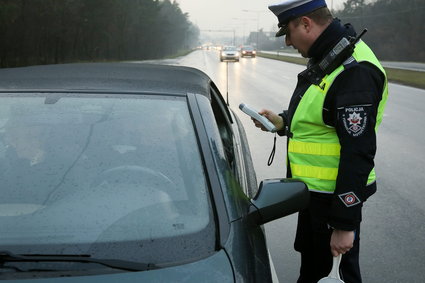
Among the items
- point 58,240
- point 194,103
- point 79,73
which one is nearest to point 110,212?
point 58,240


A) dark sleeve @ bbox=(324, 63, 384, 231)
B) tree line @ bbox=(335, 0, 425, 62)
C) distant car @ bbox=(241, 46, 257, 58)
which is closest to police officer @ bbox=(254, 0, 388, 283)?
dark sleeve @ bbox=(324, 63, 384, 231)

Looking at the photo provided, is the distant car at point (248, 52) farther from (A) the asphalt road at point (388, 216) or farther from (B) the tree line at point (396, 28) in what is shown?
(A) the asphalt road at point (388, 216)

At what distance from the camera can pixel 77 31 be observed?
45562mm

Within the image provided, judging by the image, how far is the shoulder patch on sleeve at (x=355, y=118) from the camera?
6.61 ft

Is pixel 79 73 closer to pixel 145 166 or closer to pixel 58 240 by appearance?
pixel 145 166

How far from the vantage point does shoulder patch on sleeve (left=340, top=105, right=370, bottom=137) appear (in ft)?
6.61

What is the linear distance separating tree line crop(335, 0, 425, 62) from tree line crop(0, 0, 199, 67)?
108 ft

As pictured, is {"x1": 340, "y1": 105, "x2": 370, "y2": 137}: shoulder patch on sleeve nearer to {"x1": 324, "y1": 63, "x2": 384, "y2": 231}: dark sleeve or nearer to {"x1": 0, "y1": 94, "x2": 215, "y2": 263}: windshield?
{"x1": 324, "y1": 63, "x2": 384, "y2": 231}: dark sleeve

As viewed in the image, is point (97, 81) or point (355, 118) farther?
point (97, 81)

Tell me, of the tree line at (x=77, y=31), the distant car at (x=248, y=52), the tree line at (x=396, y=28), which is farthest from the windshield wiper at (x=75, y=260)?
the tree line at (x=396, y=28)

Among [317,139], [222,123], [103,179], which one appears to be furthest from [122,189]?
[222,123]

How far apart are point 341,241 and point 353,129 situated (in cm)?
51

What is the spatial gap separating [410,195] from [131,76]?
155 inches

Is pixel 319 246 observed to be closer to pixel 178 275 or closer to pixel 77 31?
pixel 178 275
